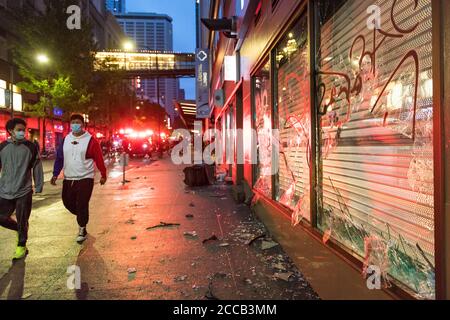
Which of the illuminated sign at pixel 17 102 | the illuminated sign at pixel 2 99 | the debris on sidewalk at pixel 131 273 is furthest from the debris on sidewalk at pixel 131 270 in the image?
the illuminated sign at pixel 17 102

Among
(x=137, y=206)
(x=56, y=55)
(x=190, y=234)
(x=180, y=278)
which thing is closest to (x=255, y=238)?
(x=190, y=234)

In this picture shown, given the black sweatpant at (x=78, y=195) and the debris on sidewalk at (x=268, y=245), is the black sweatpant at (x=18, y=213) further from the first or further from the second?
the debris on sidewalk at (x=268, y=245)

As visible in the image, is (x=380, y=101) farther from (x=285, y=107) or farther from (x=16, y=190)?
(x=16, y=190)

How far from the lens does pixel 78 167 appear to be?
213 inches

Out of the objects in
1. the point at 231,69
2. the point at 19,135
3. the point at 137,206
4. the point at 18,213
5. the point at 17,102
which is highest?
the point at 17,102

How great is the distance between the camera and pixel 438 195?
1976 millimetres

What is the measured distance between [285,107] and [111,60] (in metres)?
28.0

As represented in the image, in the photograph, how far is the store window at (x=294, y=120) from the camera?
4.40m

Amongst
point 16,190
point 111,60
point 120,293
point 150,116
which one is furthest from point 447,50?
point 150,116

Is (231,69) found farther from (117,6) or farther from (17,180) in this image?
(117,6)

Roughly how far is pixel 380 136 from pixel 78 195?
4.18 meters

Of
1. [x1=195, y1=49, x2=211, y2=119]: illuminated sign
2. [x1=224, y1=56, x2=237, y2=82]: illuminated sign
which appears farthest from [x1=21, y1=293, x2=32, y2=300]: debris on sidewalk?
[x1=195, y1=49, x2=211, y2=119]: illuminated sign

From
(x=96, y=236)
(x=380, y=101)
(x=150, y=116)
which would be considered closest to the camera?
(x=380, y=101)

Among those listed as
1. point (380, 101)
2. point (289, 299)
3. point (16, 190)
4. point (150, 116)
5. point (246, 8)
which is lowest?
point (289, 299)
